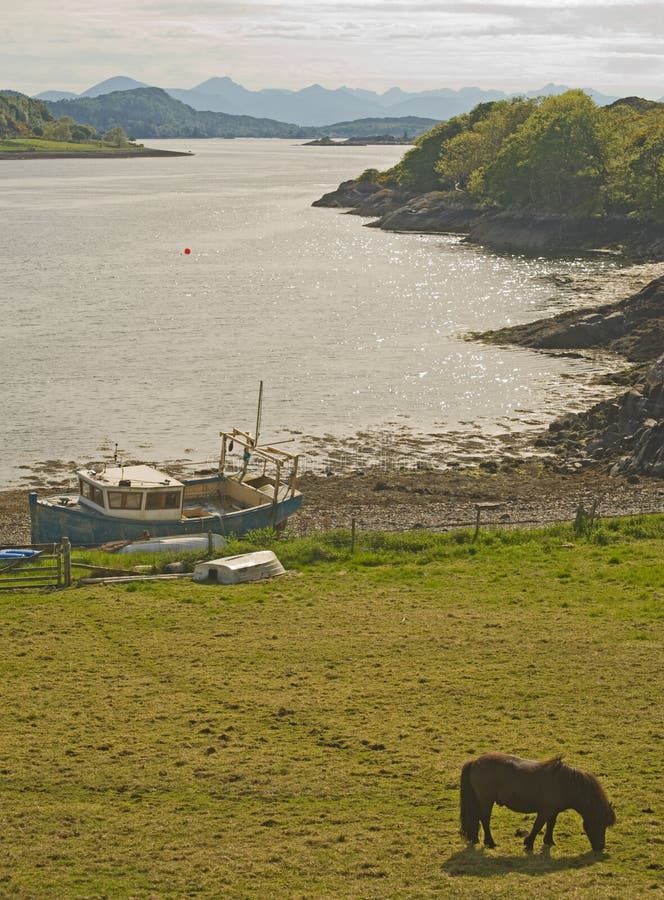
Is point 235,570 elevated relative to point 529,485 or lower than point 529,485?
elevated

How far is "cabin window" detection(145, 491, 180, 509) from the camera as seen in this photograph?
3419 cm

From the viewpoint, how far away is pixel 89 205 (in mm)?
190000

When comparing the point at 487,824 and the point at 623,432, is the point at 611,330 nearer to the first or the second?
the point at 623,432

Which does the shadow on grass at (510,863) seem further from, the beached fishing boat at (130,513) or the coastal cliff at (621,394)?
the coastal cliff at (621,394)

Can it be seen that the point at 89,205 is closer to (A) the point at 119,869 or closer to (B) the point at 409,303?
(B) the point at 409,303

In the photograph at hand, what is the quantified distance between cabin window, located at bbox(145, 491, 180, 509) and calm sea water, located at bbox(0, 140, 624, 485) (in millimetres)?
13182

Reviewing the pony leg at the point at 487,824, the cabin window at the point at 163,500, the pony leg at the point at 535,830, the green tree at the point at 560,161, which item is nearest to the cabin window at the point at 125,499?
the cabin window at the point at 163,500

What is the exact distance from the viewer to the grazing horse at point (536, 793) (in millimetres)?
14031

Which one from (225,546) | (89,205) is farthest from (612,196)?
(225,546)

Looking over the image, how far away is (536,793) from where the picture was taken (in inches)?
554

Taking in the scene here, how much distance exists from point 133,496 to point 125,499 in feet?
0.90

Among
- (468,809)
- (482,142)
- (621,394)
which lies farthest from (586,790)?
(482,142)

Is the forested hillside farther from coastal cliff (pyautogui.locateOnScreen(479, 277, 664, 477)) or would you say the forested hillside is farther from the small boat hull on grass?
the small boat hull on grass

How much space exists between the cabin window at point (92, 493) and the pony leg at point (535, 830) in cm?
2202
